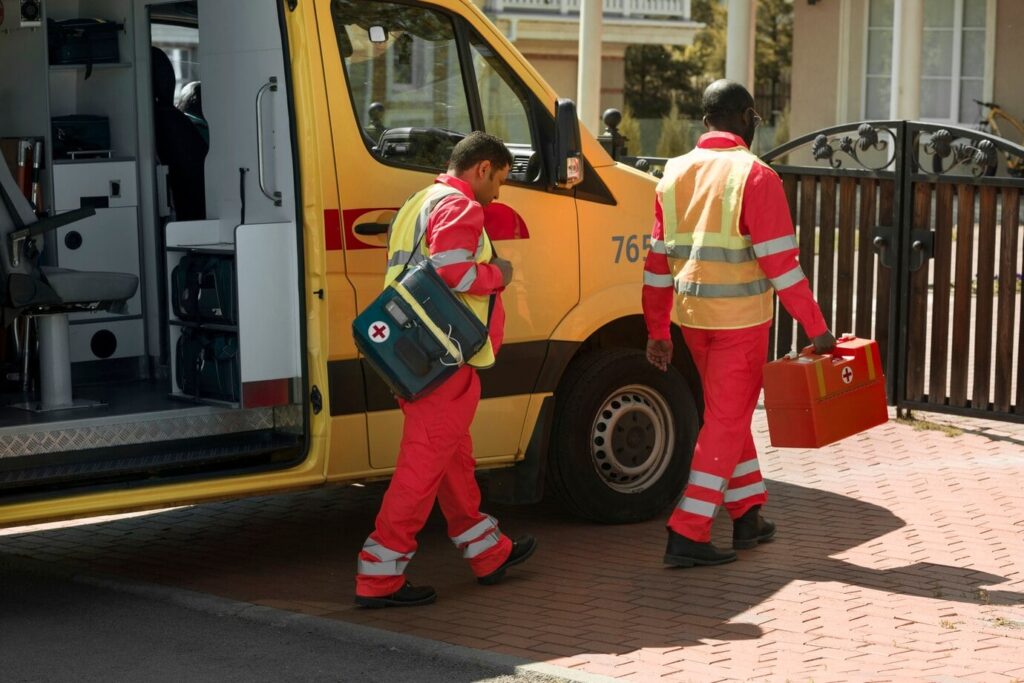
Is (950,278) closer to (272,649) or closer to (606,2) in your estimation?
(272,649)

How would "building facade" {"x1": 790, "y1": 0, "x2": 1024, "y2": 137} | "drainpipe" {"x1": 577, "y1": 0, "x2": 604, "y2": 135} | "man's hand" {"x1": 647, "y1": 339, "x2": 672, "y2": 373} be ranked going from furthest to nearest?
"building facade" {"x1": 790, "y1": 0, "x2": 1024, "y2": 137} < "drainpipe" {"x1": 577, "y1": 0, "x2": 604, "y2": 135} < "man's hand" {"x1": 647, "y1": 339, "x2": 672, "y2": 373}

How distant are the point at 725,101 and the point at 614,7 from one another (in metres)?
25.2

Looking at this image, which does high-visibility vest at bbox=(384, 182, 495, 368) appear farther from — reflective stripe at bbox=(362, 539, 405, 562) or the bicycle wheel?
the bicycle wheel

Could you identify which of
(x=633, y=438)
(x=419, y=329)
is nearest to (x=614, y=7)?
(x=633, y=438)

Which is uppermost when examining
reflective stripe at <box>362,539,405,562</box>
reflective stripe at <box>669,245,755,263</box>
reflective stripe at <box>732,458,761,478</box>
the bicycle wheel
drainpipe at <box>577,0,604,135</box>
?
drainpipe at <box>577,0,604,135</box>

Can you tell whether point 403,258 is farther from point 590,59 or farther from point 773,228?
point 590,59

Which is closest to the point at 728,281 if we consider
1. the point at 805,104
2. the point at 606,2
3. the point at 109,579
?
the point at 109,579

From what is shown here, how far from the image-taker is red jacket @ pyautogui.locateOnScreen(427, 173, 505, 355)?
611cm

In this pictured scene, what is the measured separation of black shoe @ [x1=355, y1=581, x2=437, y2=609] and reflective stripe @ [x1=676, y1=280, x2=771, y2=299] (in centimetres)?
160

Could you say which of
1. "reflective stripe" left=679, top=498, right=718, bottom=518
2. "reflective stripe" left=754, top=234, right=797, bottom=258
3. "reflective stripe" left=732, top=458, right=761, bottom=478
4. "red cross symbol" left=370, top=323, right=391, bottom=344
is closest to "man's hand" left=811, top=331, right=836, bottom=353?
"reflective stripe" left=754, top=234, right=797, bottom=258

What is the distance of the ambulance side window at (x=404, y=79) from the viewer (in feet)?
22.1

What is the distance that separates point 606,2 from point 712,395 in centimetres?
2545

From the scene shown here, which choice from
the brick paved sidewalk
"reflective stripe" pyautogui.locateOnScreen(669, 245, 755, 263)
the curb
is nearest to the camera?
the curb

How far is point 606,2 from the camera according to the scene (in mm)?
31438
